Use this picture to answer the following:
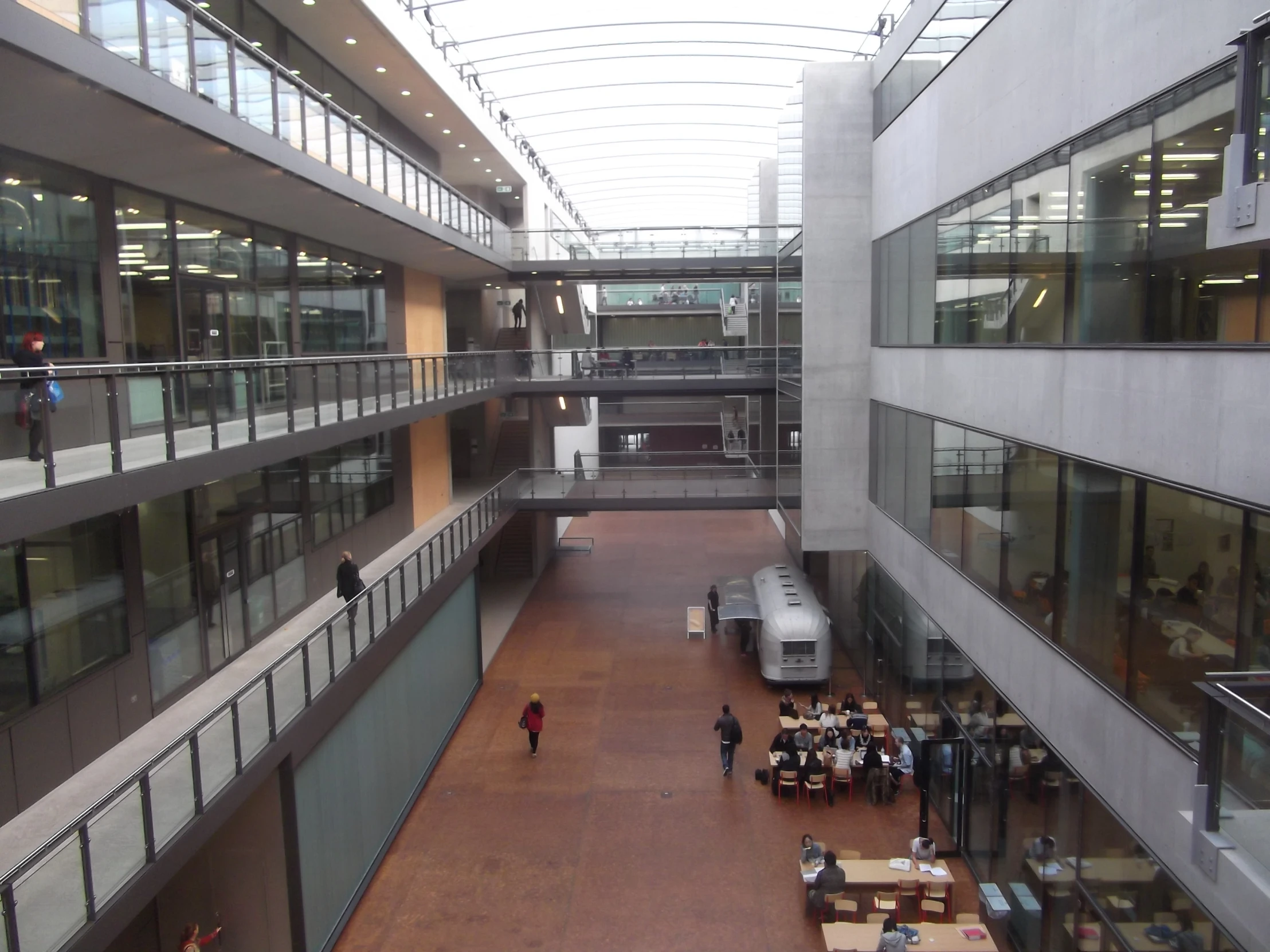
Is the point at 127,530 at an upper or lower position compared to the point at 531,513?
upper

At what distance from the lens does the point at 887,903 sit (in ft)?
32.1

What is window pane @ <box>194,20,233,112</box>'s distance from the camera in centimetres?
764

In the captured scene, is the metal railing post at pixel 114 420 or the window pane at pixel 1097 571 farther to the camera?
the window pane at pixel 1097 571

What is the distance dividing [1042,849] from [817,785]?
4209 millimetres

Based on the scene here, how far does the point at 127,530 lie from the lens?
860 cm

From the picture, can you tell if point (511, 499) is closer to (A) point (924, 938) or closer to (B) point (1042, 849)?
(A) point (924, 938)

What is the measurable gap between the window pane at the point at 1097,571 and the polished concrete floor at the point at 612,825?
4.39 m

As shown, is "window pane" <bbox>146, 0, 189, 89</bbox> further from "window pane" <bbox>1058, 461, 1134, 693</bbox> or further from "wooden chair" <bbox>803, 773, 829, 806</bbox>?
"wooden chair" <bbox>803, 773, 829, 806</bbox>

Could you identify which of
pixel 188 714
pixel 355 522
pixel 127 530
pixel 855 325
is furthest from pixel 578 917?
pixel 855 325

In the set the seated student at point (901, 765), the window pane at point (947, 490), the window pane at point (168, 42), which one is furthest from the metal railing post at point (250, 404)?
the seated student at point (901, 765)

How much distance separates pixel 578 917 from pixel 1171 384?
8.00m

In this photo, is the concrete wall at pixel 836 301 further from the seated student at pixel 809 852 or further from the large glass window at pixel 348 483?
the large glass window at pixel 348 483

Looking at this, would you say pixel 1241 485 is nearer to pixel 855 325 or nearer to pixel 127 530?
pixel 127 530

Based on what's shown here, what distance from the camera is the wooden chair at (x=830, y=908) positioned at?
9.66 metres
